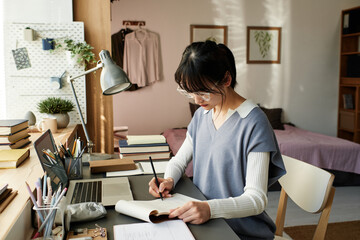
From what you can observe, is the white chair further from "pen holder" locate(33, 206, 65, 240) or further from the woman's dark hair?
"pen holder" locate(33, 206, 65, 240)

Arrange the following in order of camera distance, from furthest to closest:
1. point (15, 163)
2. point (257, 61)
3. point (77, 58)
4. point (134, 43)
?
point (257, 61) < point (134, 43) < point (77, 58) < point (15, 163)

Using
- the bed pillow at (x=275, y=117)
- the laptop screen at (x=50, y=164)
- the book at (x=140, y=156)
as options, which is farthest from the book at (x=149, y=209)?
the bed pillow at (x=275, y=117)

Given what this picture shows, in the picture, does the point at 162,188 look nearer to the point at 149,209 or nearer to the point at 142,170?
the point at 149,209

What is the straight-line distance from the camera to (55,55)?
96.6 inches

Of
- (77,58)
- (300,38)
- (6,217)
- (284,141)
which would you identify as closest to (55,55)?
(77,58)

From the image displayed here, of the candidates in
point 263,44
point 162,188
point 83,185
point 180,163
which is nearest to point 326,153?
point 263,44

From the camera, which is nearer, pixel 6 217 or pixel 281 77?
pixel 6 217

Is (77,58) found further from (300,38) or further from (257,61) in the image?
(300,38)

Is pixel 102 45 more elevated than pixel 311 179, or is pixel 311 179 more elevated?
pixel 102 45

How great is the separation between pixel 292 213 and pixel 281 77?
2.74 meters

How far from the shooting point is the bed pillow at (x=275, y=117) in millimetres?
5016

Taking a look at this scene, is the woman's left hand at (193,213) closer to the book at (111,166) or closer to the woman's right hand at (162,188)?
the woman's right hand at (162,188)

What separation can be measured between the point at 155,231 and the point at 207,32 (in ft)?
14.4

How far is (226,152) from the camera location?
53.3 inches
